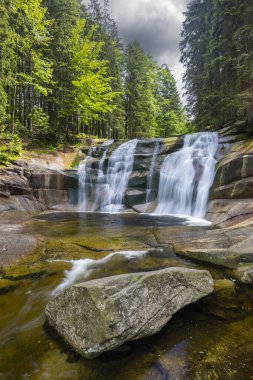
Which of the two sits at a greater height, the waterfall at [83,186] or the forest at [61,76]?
the forest at [61,76]

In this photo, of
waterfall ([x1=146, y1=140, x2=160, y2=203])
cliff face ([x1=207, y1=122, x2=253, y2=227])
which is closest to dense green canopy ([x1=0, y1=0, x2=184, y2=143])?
waterfall ([x1=146, y1=140, x2=160, y2=203])

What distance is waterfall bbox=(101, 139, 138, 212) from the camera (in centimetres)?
1512

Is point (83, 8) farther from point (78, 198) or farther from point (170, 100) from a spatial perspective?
point (78, 198)

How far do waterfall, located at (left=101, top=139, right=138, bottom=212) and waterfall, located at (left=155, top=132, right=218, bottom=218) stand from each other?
2.43 metres

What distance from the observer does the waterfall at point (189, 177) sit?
40.9 ft

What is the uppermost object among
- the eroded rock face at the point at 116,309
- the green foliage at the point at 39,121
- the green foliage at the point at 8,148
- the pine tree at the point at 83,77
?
the pine tree at the point at 83,77

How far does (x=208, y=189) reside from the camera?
1216cm

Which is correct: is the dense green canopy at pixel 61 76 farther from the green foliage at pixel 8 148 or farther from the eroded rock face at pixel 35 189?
the eroded rock face at pixel 35 189

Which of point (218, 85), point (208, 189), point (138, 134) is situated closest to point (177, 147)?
point (208, 189)

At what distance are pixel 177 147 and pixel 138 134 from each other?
1594 cm

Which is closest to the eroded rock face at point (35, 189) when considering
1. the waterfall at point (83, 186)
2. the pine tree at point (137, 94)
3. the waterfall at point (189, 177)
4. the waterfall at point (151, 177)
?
the waterfall at point (83, 186)

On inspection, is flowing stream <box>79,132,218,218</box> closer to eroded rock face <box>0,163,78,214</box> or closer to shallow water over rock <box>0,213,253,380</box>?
eroded rock face <box>0,163,78,214</box>

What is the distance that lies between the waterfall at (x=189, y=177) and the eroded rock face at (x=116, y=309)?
834 cm

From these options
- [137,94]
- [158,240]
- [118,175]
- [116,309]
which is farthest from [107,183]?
[137,94]
